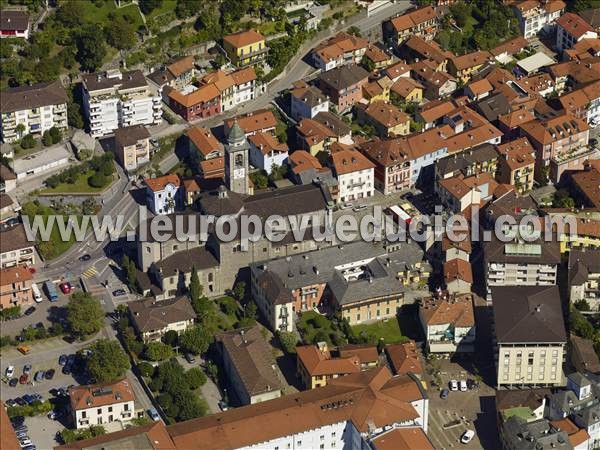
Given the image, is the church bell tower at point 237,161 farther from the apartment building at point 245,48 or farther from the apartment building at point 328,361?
the apartment building at point 245,48

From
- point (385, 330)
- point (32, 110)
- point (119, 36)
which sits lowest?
point (385, 330)

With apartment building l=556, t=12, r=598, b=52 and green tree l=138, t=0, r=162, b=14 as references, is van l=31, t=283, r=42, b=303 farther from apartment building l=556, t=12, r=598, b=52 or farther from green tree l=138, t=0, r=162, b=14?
apartment building l=556, t=12, r=598, b=52

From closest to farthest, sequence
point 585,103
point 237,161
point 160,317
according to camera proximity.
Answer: point 160,317 → point 237,161 → point 585,103

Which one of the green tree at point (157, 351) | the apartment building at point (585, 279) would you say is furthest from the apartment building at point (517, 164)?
the green tree at point (157, 351)

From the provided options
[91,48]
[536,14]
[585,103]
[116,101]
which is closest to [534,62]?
[536,14]

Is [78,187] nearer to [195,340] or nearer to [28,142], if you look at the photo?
[28,142]
